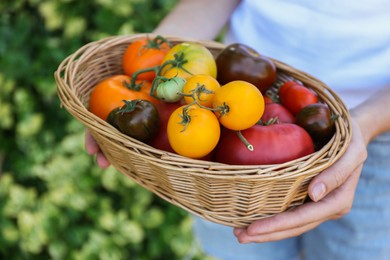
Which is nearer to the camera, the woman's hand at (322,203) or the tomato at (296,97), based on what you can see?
the woman's hand at (322,203)

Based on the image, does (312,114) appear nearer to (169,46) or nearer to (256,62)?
(256,62)

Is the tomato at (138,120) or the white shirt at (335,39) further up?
the white shirt at (335,39)

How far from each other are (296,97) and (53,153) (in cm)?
101

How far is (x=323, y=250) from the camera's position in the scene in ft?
4.78

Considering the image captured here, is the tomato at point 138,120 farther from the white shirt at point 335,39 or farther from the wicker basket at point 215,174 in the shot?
the white shirt at point 335,39

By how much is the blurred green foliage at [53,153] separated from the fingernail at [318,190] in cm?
101

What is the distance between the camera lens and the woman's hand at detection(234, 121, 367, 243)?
94cm

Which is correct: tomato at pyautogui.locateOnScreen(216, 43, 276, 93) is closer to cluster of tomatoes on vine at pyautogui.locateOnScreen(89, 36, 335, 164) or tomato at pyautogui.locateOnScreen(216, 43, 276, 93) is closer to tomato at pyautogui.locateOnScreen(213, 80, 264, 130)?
cluster of tomatoes on vine at pyautogui.locateOnScreen(89, 36, 335, 164)

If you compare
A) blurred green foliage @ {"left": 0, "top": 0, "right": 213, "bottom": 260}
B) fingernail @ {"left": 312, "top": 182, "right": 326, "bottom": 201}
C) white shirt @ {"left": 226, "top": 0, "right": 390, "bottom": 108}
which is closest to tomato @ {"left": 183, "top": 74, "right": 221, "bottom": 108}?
fingernail @ {"left": 312, "top": 182, "right": 326, "bottom": 201}

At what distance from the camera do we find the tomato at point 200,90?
0.95 meters

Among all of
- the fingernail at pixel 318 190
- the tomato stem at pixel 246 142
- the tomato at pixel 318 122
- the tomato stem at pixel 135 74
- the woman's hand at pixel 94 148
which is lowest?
the woman's hand at pixel 94 148

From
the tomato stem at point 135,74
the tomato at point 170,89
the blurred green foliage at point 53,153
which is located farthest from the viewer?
the blurred green foliage at point 53,153

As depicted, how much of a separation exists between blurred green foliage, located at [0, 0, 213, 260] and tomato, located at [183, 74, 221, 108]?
82cm

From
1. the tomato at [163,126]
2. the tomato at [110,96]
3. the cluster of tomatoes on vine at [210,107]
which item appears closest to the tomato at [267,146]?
the cluster of tomatoes on vine at [210,107]
